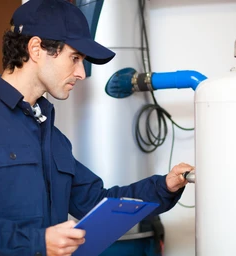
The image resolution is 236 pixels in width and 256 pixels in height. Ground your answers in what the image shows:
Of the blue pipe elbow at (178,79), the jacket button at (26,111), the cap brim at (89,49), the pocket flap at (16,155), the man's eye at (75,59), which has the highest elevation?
the cap brim at (89,49)

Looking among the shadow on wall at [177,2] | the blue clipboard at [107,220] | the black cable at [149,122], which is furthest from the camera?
the shadow on wall at [177,2]

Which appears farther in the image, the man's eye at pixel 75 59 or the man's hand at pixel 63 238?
the man's eye at pixel 75 59

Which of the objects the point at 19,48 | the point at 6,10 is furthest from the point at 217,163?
the point at 6,10

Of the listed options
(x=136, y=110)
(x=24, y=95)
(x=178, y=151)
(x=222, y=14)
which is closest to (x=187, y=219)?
(x=178, y=151)

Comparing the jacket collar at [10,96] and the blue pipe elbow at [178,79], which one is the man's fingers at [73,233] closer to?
the jacket collar at [10,96]

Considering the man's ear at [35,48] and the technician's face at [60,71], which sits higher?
the man's ear at [35,48]

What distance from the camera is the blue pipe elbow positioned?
1451mm

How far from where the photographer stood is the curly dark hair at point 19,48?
114 cm

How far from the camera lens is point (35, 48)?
115 cm

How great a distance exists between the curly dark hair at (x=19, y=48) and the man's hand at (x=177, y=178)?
1.31 ft

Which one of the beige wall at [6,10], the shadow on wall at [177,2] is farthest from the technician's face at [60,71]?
the beige wall at [6,10]

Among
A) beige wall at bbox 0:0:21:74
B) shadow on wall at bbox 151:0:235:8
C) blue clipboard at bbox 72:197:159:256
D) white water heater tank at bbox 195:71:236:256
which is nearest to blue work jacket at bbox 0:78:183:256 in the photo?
blue clipboard at bbox 72:197:159:256

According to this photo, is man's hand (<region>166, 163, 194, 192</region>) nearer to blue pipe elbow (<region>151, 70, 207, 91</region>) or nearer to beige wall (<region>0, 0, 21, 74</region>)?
blue pipe elbow (<region>151, 70, 207, 91</region>)

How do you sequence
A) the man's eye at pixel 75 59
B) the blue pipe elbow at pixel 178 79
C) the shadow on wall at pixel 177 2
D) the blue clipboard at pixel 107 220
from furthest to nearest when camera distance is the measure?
the shadow on wall at pixel 177 2 → the blue pipe elbow at pixel 178 79 → the man's eye at pixel 75 59 → the blue clipboard at pixel 107 220
